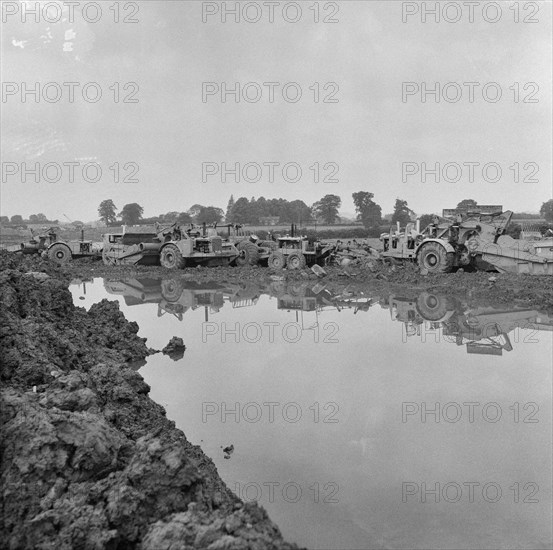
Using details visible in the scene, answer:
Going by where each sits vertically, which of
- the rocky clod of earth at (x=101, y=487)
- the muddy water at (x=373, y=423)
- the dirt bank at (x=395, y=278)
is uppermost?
the rocky clod of earth at (x=101, y=487)

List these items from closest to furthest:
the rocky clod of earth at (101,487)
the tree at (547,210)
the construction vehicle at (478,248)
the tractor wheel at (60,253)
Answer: the rocky clod of earth at (101,487)
the construction vehicle at (478,248)
the tractor wheel at (60,253)
the tree at (547,210)

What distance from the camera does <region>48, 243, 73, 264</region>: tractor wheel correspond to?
2697 centimetres

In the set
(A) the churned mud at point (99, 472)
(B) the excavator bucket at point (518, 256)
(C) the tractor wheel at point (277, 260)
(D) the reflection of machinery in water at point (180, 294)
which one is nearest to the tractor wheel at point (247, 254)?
(C) the tractor wheel at point (277, 260)

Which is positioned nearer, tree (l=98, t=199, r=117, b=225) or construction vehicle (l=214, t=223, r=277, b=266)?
construction vehicle (l=214, t=223, r=277, b=266)

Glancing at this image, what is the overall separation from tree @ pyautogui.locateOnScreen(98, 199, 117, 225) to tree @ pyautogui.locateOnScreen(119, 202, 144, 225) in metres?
2.95

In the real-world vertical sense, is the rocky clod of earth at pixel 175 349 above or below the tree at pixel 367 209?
below

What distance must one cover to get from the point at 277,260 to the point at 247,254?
1.93 meters

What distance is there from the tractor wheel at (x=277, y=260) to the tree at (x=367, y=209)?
4493 cm

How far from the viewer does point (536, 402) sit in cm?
599

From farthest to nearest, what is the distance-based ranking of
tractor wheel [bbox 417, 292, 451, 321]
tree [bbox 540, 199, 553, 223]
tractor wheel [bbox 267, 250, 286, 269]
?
tree [bbox 540, 199, 553, 223]
tractor wheel [bbox 267, 250, 286, 269]
tractor wheel [bbox 417, 292, 451, 321]

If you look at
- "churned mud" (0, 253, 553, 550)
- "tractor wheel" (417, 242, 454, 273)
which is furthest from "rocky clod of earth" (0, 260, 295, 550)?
"tractor wheel" (417, 242, 454, 273)

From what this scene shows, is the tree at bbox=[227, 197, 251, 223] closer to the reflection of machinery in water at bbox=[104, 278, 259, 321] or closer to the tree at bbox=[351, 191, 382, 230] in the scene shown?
the tree at bbox=[351, 191, 382, 230]

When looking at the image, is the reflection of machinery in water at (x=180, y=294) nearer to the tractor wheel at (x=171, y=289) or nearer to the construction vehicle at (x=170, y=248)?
the tractor wheel at (x=171, y=289)

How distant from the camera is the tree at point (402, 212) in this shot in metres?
61.2
